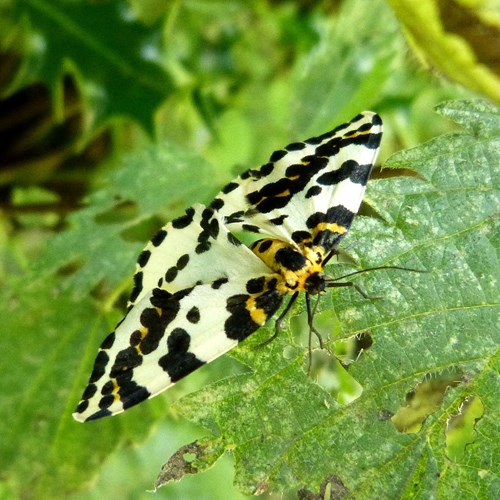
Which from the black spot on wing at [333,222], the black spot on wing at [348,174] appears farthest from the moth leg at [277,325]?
the black spot on wing at [348,174]

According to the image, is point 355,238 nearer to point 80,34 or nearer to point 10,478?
point 10,478

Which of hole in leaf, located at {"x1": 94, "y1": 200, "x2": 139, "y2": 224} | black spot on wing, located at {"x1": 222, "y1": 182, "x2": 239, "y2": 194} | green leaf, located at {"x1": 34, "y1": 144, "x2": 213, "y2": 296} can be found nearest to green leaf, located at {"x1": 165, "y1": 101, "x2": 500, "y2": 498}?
black spot on wing, located at {"x1": 222, "y1": 182, "x2": 239, "y2": 194}

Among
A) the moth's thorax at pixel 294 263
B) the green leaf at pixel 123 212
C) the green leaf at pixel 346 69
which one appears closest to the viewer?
the moth's thorax at pixel 294 263

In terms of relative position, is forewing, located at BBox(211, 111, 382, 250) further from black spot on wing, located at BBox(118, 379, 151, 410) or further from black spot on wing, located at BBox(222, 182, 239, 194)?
black spot on wing, located at BBox(118, 379, 151, 410)

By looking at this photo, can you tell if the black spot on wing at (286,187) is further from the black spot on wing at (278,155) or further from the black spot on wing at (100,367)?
the black spot on wing at (100,367)

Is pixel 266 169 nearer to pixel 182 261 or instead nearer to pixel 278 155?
pixel 278 155

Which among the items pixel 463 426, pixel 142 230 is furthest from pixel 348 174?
pixel 142 230
